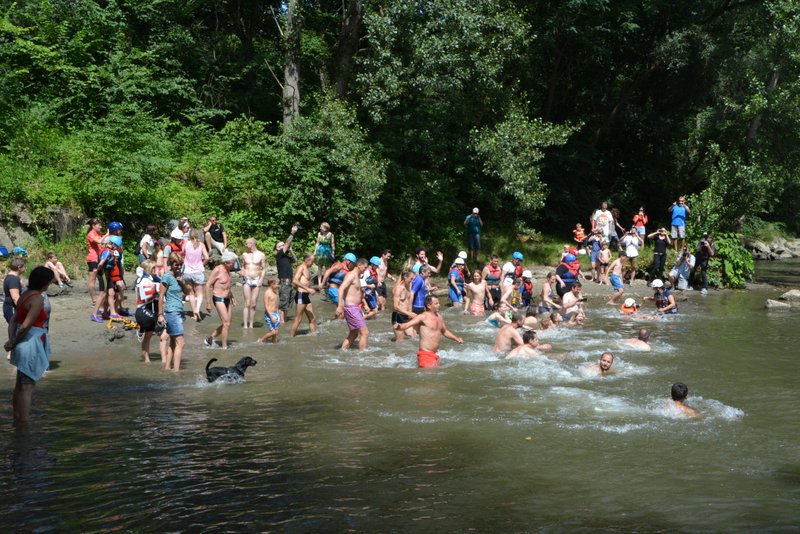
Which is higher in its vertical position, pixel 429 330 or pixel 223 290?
pixel 223 290

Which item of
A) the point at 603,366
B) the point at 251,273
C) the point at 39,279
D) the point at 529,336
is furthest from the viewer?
the point at 251,273

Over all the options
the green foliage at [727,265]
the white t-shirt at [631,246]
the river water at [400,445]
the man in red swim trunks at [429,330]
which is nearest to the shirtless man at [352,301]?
the river water at [400,445]

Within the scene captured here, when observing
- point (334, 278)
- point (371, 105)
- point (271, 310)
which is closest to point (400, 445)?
point (271, 310)

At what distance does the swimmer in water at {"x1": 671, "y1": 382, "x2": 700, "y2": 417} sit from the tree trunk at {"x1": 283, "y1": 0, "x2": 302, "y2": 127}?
17.5 meters

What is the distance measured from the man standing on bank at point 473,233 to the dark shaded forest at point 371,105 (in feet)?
3.83

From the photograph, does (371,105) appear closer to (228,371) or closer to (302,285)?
(302,285)

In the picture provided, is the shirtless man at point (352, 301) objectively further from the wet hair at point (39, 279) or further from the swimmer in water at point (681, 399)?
the wet hair at point (39, 279)

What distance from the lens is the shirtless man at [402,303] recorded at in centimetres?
1543

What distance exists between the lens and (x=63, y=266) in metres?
17.7

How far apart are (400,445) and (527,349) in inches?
210

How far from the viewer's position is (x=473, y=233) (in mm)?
25281

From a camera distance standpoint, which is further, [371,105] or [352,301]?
[371,105]

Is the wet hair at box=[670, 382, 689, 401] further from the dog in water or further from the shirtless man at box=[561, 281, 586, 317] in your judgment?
the shirtless man at box=[561, 281, 586, 317]

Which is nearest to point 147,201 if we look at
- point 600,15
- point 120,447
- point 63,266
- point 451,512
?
point 63,266
